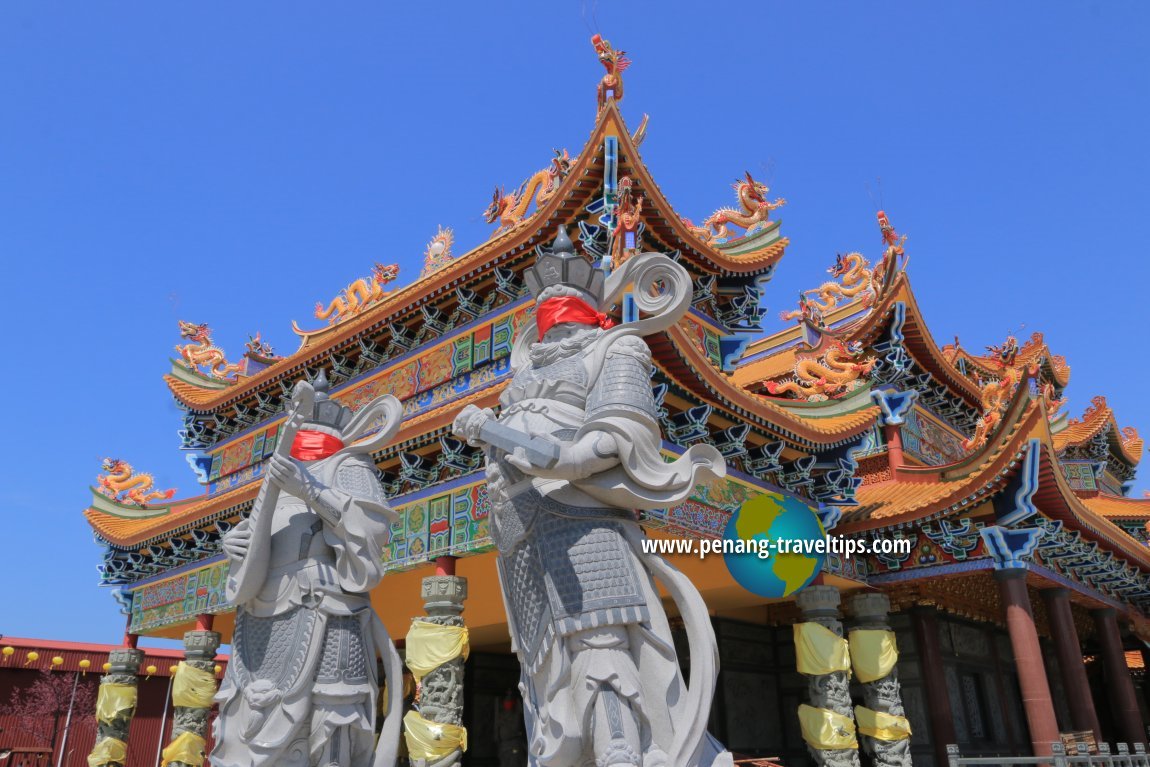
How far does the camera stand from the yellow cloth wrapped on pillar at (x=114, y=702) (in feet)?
40.1

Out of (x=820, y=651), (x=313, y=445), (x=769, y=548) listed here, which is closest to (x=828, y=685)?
(x=820, y=651)

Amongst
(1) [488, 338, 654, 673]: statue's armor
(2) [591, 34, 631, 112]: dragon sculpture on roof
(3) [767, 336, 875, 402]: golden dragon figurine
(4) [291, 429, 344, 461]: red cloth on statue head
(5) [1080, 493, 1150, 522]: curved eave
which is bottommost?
(1) [488, 338, 654, 673]: statue's armor

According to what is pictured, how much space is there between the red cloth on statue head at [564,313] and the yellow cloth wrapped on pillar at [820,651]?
6103mm

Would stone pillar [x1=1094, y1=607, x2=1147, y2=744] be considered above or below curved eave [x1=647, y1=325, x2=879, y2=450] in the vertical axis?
below

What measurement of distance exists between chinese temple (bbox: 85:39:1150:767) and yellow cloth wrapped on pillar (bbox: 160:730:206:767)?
6.22 ft

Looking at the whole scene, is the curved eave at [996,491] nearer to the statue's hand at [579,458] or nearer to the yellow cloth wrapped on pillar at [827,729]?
the yellow cloth wrapped on pillar at [827,729]

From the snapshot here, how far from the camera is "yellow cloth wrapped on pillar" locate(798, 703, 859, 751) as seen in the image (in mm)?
8258

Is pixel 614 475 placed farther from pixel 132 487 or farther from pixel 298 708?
pixel 132 487

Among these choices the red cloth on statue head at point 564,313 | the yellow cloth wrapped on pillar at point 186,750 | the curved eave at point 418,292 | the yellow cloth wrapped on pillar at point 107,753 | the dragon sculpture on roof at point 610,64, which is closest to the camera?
the red cloth on statue head at point 564,313

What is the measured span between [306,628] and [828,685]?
6.14 metres

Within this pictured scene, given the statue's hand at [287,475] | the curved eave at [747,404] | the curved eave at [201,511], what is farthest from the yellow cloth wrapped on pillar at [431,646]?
the statue's hand at [287,475]

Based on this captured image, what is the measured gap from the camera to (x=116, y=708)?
12.3 m

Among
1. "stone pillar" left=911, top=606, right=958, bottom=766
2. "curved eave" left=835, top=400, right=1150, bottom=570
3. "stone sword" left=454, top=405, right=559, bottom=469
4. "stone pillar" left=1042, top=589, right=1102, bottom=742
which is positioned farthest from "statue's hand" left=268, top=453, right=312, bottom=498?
"stone pillar" left=1042, top=589, right=1102, bottom=742

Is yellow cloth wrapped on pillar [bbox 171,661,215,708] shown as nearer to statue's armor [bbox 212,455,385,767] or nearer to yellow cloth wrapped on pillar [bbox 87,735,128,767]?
yellow cloth wrapped on pillar [bbox 87,735,128,767]
